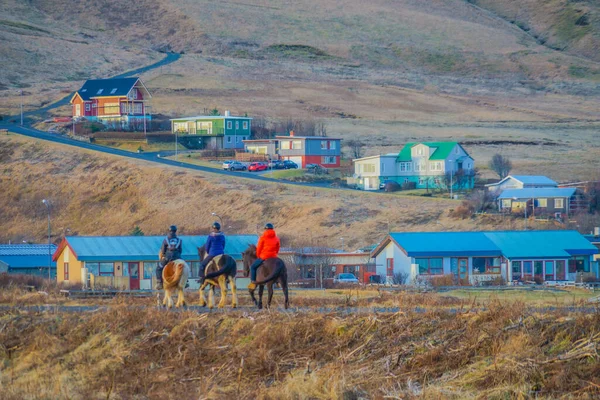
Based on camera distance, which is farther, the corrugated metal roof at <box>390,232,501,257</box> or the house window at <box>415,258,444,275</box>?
the corrugated metal roof at <box>390,232,501,257</box>

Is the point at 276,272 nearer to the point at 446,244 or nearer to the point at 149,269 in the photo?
the point at 149,269

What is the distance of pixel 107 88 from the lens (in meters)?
112

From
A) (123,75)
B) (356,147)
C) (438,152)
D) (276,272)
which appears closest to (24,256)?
(276,272)

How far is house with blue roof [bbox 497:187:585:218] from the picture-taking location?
7725cm

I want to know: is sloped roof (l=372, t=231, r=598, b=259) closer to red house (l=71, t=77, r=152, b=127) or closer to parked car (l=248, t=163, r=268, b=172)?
parked car (l=248, t=163, r=268, b=172)

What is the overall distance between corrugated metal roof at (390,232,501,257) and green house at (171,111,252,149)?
163ft

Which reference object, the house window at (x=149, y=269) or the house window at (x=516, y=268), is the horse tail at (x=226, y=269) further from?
the house window at (x=516, y=268)

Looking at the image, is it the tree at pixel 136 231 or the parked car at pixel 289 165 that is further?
the parked car at pixel 289 165

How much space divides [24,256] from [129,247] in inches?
323

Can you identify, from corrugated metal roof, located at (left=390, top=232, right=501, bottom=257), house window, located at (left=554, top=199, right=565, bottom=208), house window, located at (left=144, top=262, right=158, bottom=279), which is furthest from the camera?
house window, located at (left=554, top=199, right=565, bottom=208)

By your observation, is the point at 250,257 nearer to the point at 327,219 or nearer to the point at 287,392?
the point at 287,392

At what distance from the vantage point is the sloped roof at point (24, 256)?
5644 cm

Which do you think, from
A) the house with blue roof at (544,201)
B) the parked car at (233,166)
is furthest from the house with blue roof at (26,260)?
the parked car at (233,166)

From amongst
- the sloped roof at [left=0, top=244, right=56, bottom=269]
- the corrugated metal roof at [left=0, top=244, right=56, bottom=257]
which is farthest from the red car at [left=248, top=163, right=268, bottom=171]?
the sloped roof at [left=0, top=244, right=56, bottom=269]
